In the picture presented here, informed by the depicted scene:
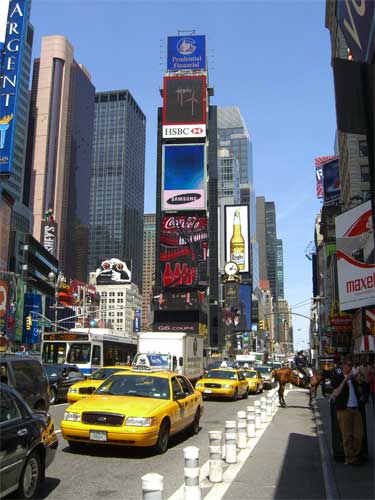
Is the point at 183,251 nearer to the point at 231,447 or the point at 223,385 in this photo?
the point at 223,385

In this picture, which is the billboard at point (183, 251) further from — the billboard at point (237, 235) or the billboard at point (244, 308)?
the billboard at point (244, 308)

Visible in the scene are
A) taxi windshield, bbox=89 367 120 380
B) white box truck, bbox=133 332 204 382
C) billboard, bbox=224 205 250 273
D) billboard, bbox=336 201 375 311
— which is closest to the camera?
billboard, bbox=336 201 375 311

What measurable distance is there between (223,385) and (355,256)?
7983 millimetres

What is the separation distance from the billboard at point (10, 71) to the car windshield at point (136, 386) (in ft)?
133

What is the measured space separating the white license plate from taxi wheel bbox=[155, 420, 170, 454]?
3.57 ft

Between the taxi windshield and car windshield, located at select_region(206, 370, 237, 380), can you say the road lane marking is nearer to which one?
the taxi windshield

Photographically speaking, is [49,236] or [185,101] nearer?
[185,101]

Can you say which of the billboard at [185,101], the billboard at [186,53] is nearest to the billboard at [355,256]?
the billboard at [185,101]

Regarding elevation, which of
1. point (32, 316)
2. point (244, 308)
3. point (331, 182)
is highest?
point (331, 182)

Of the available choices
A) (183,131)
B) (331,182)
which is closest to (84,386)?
(331,182)

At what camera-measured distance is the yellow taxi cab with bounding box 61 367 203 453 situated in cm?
887

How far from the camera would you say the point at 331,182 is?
81062 mm

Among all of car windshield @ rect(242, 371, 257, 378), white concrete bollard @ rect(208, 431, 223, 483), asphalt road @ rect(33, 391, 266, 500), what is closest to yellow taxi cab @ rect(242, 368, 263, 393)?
car windshield @ rect(242, 371, 257, 378)

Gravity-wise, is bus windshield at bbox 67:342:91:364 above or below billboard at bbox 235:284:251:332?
below
